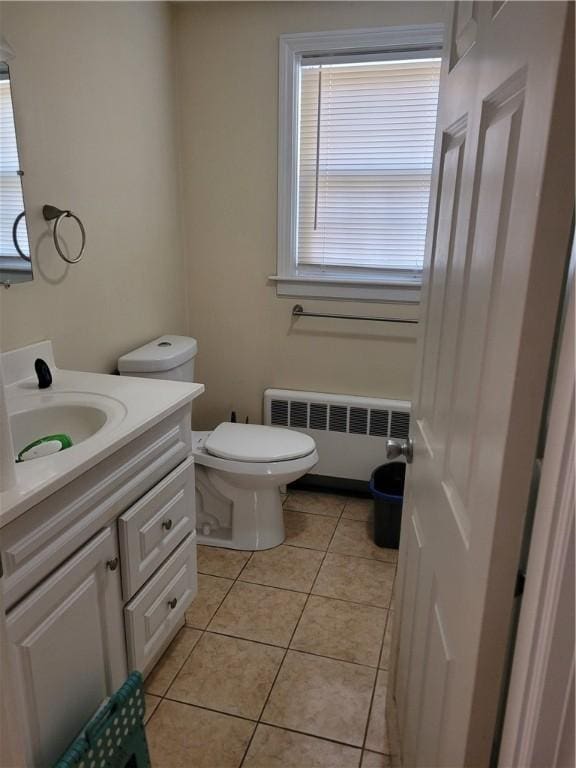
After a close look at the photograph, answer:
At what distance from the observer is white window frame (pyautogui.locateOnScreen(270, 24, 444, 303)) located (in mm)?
2205

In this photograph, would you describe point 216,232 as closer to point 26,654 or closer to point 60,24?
point 60,24

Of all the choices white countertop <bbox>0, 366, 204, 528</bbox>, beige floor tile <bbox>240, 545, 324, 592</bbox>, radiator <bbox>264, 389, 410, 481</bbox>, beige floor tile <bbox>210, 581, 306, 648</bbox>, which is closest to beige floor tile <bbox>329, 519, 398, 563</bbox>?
beige floor tile <bbox>240, 545, 324, 592</bbox>

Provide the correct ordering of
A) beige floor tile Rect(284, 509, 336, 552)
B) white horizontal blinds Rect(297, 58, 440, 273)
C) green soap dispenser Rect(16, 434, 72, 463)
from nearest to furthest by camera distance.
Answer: green soap dispenser Rect(16, 434, 72, 463) < white horizontal blinds Rect(297, 58, 440, 273) < beige floor tile Rect(284, 509, 336, 552)

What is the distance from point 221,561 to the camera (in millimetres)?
2279

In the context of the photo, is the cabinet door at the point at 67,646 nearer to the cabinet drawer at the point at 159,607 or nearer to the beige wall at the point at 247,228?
the cabinet drawer at the point at 159,607

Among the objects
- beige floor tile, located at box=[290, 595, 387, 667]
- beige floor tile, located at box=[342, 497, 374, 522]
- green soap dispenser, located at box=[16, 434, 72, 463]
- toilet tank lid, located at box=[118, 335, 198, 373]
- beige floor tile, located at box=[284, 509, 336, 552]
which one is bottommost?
beige floor tile, located at box=[290, 595, 387, 667]

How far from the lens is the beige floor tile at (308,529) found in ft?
7.94

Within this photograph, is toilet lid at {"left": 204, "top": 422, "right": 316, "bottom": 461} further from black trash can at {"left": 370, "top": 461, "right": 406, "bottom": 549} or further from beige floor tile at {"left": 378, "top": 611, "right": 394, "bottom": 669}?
beige floor tile at {"left": 378, "top": 611, "right": 394, "bottom": 669}

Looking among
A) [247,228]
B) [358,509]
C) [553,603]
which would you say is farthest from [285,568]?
[553,603]

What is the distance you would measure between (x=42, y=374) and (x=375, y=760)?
142 centimetres

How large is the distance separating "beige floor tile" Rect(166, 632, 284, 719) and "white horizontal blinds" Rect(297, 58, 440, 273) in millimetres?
1674

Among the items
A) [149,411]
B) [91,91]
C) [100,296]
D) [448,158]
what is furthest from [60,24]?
[448,158]

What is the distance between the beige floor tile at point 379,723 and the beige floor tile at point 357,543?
0.67 m

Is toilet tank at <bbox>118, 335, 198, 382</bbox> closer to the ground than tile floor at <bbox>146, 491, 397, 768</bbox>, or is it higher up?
higher up
